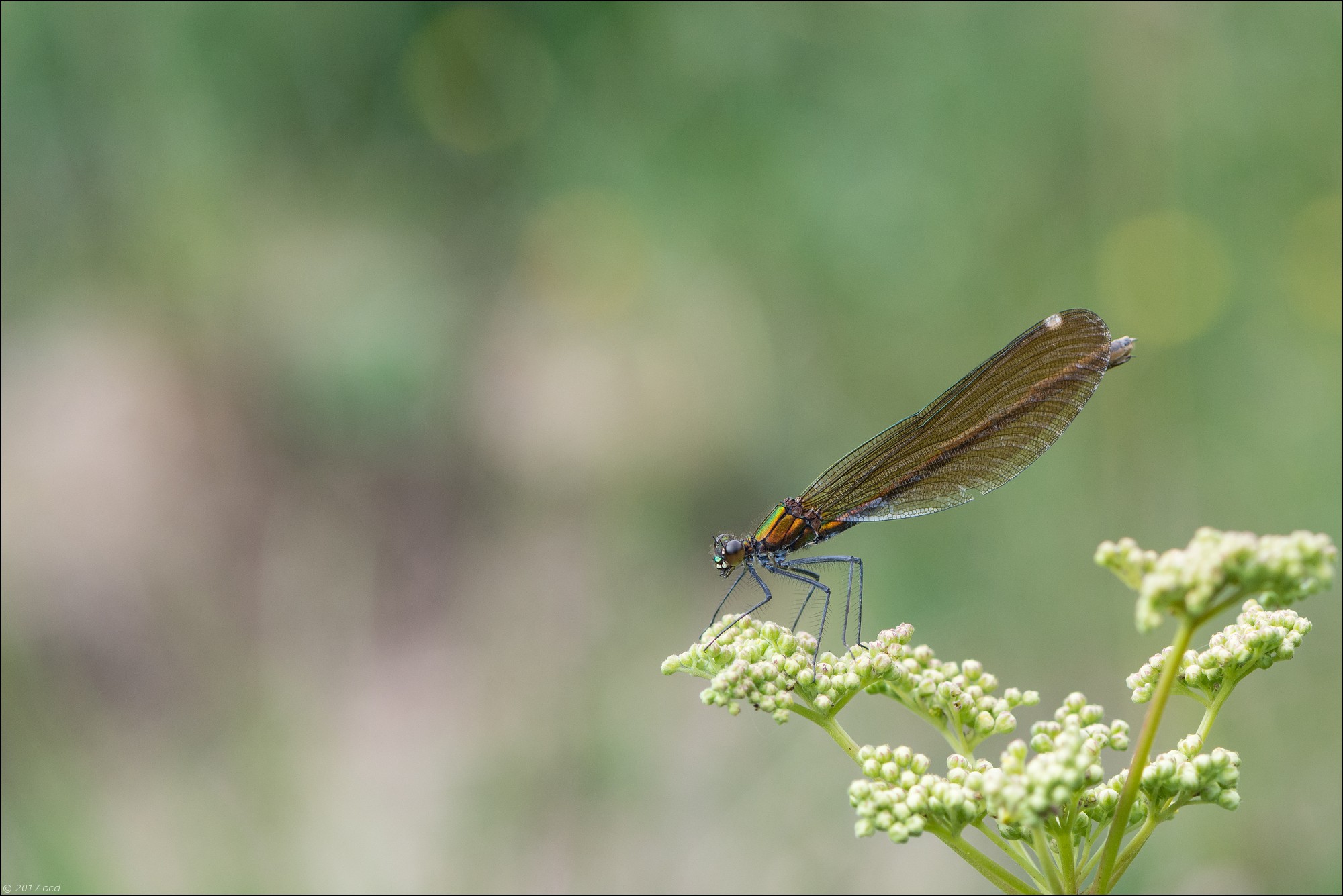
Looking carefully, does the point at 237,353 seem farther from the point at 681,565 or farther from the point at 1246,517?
the point at 1246,517

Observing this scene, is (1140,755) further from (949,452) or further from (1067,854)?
(949,452)

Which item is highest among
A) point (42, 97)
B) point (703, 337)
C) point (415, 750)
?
point (42, 97)

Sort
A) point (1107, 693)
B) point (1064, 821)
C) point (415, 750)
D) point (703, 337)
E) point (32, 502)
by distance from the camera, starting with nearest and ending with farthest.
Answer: point (1064, 821)
point (1107, 693)
point (415, 750)
point (32, 502)
point (703, 337)

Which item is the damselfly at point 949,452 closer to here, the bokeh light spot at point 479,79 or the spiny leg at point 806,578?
the spiny leg at point 806,578

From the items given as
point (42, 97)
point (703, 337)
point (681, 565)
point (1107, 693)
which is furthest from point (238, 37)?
point (1107, 693)

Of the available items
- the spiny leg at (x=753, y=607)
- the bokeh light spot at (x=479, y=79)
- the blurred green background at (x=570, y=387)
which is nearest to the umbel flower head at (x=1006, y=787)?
the spiny leg at (x=753, y=607)

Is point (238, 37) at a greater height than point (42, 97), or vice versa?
point (238, 37)
